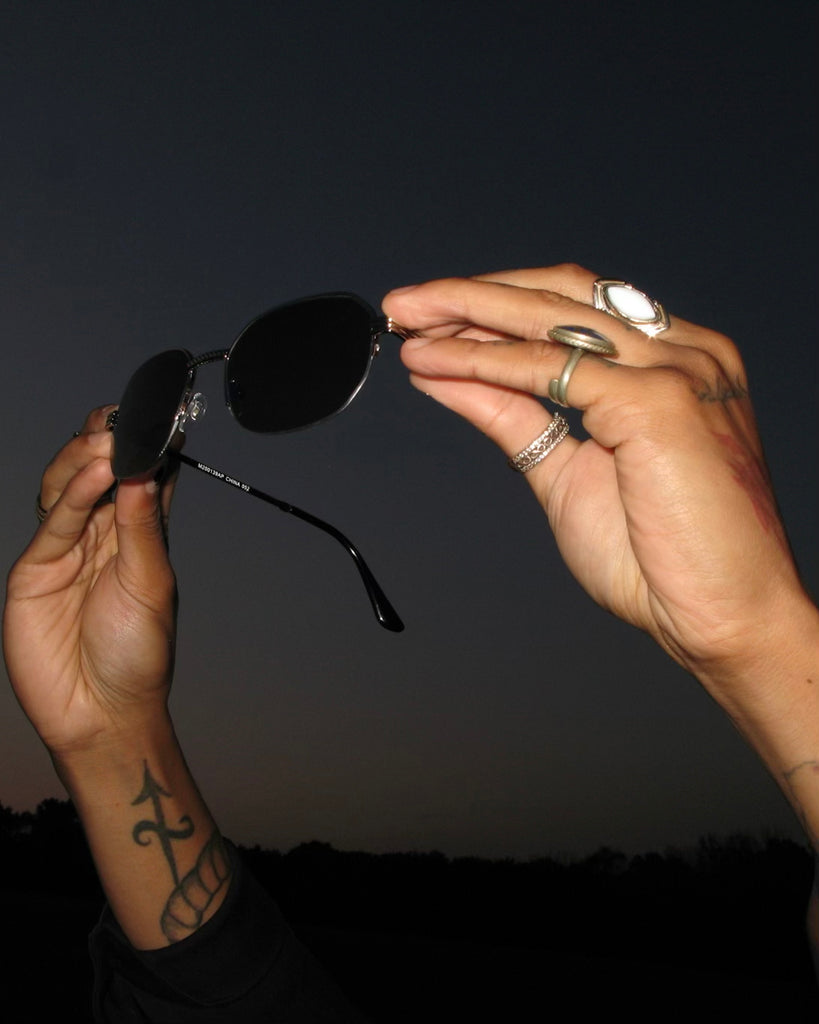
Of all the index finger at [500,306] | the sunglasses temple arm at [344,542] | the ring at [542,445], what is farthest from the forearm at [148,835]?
the index finger at [500,306]

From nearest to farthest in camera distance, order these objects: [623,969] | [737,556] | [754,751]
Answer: [737,556], [754,751], [623,969]

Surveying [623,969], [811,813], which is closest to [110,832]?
[811,813]

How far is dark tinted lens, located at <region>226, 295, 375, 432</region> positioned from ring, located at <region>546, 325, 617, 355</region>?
447 millimetres

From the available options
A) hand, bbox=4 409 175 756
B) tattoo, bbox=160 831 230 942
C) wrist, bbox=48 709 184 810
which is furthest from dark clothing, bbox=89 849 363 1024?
A: hand, bbox=4 409 175 756

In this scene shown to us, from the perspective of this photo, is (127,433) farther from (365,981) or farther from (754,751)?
(365,981)

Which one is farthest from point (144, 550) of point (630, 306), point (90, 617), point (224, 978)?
point (630, 306)

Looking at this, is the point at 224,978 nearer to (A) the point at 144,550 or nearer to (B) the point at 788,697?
(A) the point at 144,550

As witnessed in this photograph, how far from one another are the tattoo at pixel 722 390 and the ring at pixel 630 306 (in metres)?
0.12

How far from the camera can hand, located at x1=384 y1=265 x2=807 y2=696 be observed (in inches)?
41.4

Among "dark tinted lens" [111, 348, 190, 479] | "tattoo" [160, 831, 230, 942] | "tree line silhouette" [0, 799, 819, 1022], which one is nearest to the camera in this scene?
"tattoo" [160, 831, 230, 942]

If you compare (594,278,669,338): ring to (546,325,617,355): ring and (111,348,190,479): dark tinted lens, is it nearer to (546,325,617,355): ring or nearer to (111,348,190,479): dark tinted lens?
(546,325,617,355): ring

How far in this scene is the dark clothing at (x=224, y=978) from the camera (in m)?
1.47

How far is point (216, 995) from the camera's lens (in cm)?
147

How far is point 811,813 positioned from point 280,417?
3.78 ft
